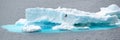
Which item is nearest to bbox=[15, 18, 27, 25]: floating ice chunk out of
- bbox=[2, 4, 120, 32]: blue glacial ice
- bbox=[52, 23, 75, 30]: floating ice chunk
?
bbox=[2, 4, 120, 32]: blue glacial ice

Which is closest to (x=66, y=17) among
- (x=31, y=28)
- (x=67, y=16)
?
(x=67, y=16)

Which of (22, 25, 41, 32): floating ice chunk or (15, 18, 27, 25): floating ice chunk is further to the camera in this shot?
(15, 18, 27, 25): floating ice chunk

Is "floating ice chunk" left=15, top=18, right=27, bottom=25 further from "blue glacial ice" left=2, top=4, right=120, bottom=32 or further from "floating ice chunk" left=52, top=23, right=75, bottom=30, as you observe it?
"floating ice chunk" left=52, top=23, right=75, bottom=30

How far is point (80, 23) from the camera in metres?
1.75

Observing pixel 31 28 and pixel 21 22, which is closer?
pixel 31 28

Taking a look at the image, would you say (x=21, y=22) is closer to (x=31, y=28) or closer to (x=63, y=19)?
(x=31, y=28)

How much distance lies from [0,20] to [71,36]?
465mm

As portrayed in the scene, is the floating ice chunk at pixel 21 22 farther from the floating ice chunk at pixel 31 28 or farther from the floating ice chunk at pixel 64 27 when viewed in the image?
the floating ice chunk at pixel 64 27

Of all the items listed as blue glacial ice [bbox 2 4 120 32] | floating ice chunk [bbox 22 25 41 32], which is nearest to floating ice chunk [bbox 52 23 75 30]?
blue glacial ice [bbox 2 4 120 32]

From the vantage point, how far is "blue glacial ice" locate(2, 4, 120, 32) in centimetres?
174

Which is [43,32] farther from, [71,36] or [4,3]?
[4,3]

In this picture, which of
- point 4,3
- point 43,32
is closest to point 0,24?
point 4,3

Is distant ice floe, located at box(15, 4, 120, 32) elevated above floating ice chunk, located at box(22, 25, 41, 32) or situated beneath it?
elevated above

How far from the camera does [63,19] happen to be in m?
1.76
